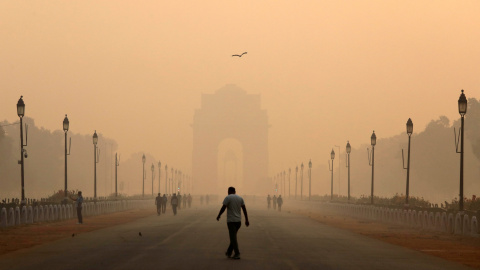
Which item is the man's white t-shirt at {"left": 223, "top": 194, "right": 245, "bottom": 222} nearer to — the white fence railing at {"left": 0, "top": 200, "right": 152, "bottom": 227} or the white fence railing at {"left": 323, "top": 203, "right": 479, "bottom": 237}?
the white fence railing at {"left": 323, "top": 203, "right": 479, "bottom": 237}

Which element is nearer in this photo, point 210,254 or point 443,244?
point 210,254

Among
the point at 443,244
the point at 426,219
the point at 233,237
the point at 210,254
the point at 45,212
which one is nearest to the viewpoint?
the point at 233,237

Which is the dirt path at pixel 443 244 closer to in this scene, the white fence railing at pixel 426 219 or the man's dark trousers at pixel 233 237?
the white fence railing at pixel 426 219

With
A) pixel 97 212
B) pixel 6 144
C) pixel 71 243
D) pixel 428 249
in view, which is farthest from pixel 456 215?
pixel 6 144

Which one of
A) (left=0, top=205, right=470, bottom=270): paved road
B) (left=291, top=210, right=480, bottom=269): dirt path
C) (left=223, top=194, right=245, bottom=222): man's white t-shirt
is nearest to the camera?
(left=0, top=205, right=470, bottom=270): paved road

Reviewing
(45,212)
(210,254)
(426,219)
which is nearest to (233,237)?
(210,254)

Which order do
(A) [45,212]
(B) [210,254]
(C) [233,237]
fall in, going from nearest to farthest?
(C) [233,237] → (B) [210,254] → (A) [45,212]

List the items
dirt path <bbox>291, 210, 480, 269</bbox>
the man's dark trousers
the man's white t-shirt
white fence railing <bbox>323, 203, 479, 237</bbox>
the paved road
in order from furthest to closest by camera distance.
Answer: white fence railing <bbox>323, 203, 479, 237</bbox>
dirt path <bbox>291, 210, 480, 269</bbox>
the man's white t-shirt
the man's dark trousers
the paved road

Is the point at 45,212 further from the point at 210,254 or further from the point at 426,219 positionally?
the point at 210,254

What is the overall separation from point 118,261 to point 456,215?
21310 millimetres

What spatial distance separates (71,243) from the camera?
29.2 m

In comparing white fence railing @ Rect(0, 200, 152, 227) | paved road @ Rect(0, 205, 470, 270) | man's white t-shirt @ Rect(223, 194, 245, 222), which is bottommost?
white fence railing @ Rect(0, 200, 152, 227)

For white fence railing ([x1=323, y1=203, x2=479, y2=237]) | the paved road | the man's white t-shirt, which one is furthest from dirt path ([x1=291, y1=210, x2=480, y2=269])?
the man's white t-shirt

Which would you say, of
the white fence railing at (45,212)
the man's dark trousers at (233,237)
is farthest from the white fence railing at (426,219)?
the white fence railing at (45,212)
